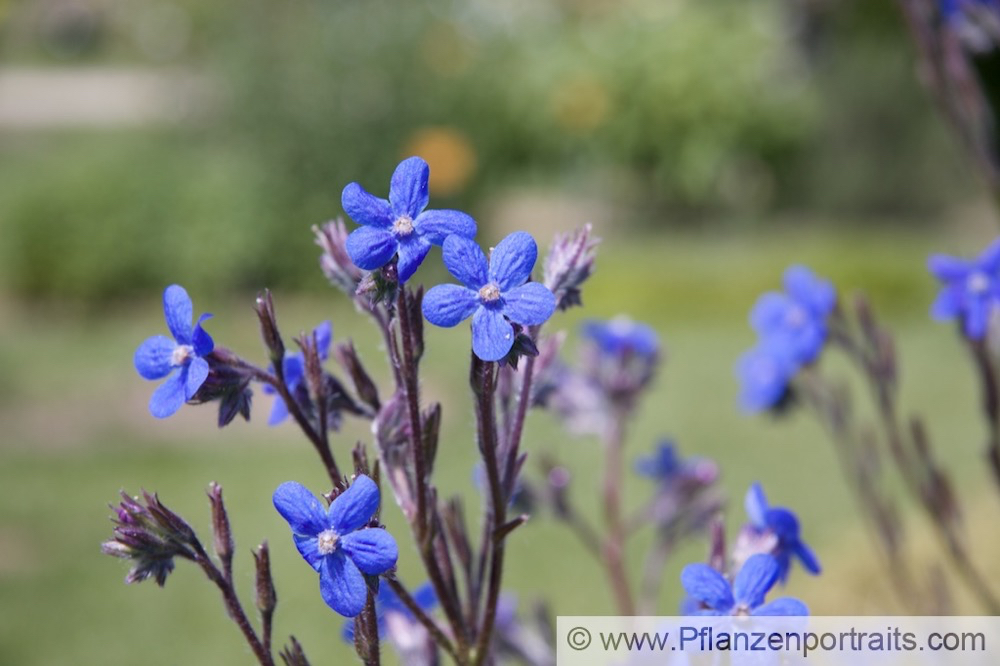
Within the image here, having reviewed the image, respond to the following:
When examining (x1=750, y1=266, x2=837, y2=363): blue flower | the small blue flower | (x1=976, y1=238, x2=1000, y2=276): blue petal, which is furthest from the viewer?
the small blue flower

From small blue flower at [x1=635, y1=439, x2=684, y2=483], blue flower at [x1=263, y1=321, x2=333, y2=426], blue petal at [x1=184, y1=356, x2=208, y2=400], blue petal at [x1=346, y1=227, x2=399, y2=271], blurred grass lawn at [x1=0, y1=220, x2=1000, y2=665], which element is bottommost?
blue petal at [x1=184, y1=356, x2=208, y2=400]

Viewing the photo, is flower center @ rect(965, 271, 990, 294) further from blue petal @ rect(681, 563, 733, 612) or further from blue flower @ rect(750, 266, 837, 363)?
blue petal @ rect(681, 563, 733, 612)

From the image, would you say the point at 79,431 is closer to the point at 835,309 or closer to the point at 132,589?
the point at 132,589

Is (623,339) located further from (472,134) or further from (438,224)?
(472,134)

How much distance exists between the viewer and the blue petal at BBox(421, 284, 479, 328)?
1.05m

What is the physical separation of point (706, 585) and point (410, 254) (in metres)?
0.37

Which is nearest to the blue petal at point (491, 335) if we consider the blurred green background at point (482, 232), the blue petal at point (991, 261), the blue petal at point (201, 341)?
the blue petal at point (201, 341)

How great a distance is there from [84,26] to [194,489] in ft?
95.4

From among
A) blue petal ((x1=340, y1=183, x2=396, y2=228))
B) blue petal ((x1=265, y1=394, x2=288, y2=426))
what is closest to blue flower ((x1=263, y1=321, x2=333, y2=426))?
blue petal ((x1=265, y1=394, x2=288, y2=426))

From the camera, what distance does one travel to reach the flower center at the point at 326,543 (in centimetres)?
101

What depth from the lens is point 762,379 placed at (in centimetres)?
219

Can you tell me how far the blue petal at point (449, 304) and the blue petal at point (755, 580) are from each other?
1.05 ft

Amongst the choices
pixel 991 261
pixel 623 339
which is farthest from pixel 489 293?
pixel 623 339

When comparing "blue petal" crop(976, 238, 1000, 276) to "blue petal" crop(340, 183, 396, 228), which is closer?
"blue petal" crop(340, 183, 396, 228)
